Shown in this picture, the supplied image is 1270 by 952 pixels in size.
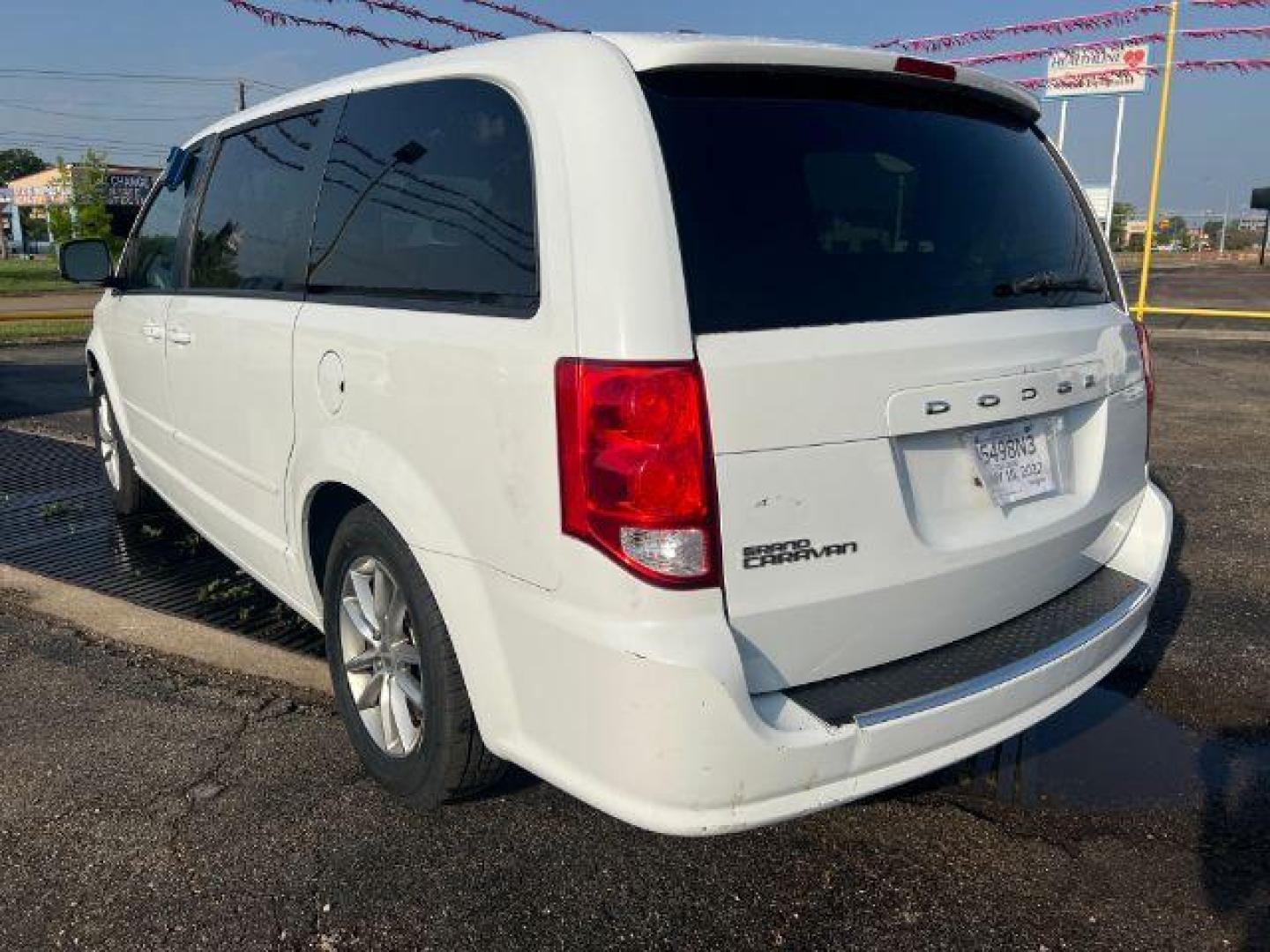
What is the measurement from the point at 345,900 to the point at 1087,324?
2.29 meters

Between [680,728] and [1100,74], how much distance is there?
15.5 metres

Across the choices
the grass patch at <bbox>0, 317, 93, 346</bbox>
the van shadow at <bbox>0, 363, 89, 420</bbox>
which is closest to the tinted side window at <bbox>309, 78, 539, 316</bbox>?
the van shadow at <bbox>0, 363, 89, 420</bbox>

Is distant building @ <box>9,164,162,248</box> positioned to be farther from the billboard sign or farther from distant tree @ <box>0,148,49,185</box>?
distant tree @ <box>0,148,49,185</box>

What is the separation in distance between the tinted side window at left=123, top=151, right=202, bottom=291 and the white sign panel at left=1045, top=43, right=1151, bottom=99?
1169 cm

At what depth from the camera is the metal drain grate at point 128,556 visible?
408cm

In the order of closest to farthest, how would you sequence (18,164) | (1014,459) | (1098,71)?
(1014,459) → (1098,71) → (18,164)

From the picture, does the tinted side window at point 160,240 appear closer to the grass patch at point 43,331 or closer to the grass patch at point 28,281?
the grass patch at point 43,331

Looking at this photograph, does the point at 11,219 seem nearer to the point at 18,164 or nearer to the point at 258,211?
the point at 18,164

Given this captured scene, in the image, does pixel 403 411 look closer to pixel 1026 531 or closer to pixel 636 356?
pixel 636 356

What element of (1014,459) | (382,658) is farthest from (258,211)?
(1014,459)

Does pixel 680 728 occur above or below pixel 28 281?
above

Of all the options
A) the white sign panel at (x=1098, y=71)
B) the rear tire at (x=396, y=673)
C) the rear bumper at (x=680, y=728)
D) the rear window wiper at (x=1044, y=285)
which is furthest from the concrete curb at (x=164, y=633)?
the white sign panel at (x=1098, y=71)

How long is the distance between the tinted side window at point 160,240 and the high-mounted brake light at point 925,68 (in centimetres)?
289

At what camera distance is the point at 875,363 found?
82.0 inches
